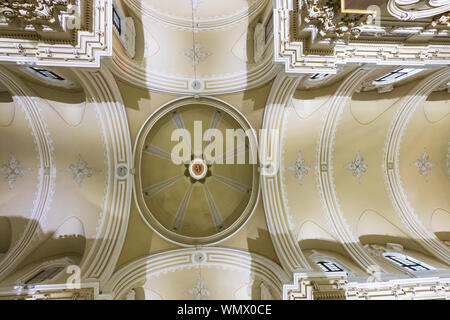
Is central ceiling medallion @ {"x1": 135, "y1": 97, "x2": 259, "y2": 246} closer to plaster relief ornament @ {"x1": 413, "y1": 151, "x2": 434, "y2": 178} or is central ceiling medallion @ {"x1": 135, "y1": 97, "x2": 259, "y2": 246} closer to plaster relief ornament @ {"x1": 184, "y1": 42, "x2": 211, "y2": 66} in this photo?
plaster relief ornament @ {"x1": 184, "y1": 42, "x2": 211, "y2": 66}

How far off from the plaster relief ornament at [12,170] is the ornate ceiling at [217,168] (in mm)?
35

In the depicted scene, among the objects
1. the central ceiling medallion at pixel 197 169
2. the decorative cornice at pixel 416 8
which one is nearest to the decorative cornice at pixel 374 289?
the central ceiling medallion at pixel 197 169

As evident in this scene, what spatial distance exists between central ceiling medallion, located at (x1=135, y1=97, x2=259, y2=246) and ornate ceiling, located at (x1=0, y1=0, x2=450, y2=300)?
0.06 meters

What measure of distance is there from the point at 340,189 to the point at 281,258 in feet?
12.0

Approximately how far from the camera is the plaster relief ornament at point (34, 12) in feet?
18.2

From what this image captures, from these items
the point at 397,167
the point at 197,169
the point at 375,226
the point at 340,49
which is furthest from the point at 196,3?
the point at 375,226

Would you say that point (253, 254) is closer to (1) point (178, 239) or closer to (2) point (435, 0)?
(1) point (178, 239)

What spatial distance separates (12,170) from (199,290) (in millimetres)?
7931

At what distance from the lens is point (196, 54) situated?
10.1 metres

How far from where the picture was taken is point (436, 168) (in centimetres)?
→ 1073

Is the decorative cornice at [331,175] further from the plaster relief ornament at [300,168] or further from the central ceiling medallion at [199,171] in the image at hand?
the central ceiling medallion at [199,171]

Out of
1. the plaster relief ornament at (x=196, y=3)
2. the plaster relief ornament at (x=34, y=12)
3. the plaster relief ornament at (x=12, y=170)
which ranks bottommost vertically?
the plaster relief ornament at (x=12, y=170)

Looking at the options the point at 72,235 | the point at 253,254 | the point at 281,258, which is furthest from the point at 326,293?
the point at 72,235

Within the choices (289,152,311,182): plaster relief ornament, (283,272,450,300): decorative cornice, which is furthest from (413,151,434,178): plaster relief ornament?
(289,152,311,182): plaster relief ornament
